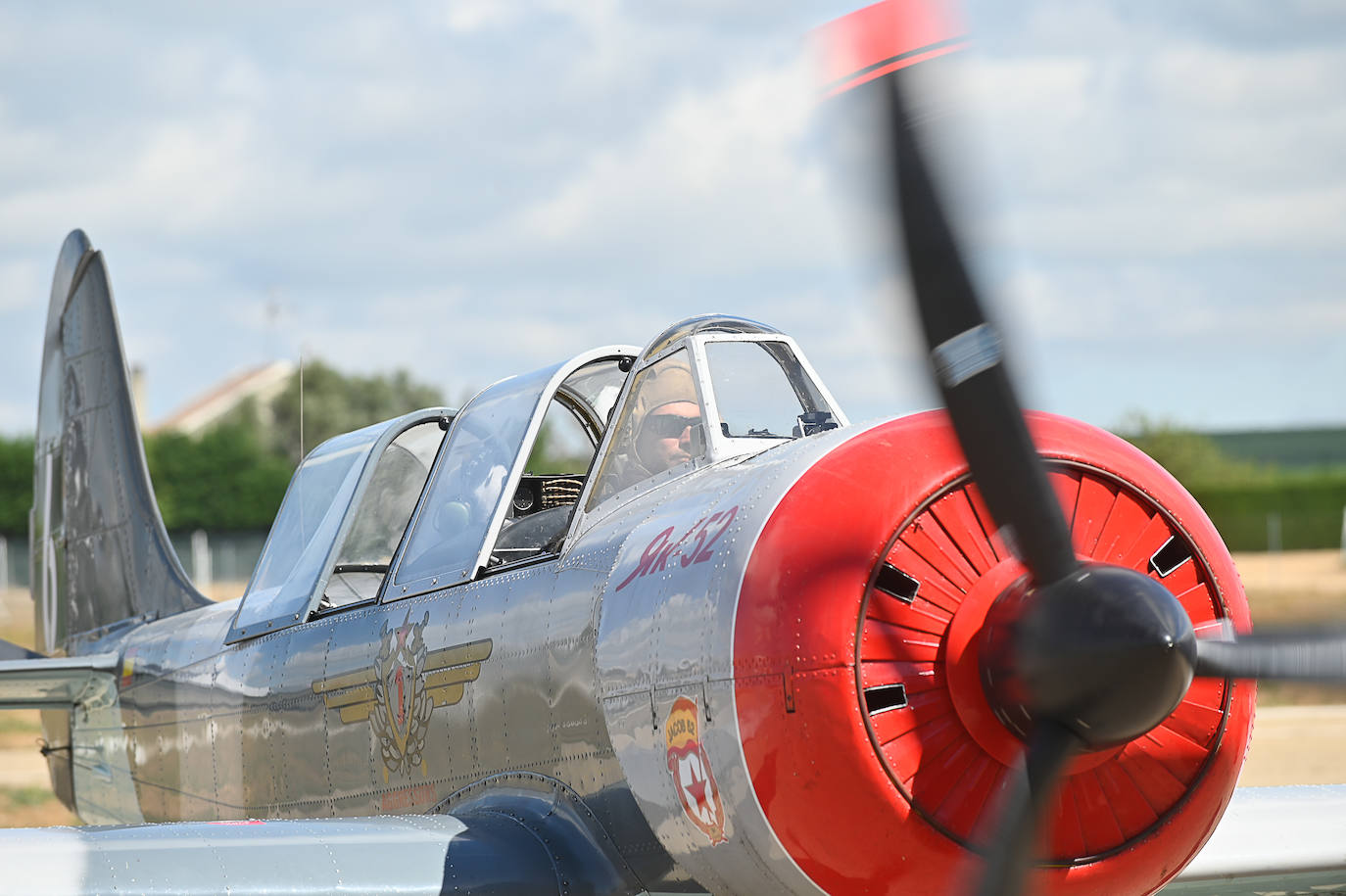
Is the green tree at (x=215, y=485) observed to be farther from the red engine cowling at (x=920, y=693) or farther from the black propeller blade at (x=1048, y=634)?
the black propeller blade at (x=1048, y=634)

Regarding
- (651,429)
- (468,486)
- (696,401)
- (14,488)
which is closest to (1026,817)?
(696,401)

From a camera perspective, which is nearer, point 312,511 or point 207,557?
point 312,511

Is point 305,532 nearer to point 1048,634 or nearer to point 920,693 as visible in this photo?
point 920,693

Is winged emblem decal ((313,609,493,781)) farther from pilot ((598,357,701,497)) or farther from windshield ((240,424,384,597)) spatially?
windshield ((240,424,384,597))

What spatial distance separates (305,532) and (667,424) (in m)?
2.52

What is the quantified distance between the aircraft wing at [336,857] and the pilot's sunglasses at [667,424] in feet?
3.93

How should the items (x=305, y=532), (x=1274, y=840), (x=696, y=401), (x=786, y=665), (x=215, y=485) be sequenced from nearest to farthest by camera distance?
(x=786, y=665)
(x=696, y=401)
(x=1274, y=840)
(x=305, y=532)
(x=215, y=485)

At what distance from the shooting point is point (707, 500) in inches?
156

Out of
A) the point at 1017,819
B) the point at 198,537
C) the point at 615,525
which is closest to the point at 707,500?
the point at 615,525

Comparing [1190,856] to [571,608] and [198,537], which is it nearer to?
[571,608]

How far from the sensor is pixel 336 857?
13.3 ft

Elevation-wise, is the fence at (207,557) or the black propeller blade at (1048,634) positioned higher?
the black propeller blade at (1048,634)

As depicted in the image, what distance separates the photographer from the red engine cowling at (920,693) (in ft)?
11.2

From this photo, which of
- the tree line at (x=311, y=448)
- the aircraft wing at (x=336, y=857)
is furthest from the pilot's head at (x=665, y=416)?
the tree line at (x=311, y=448)
